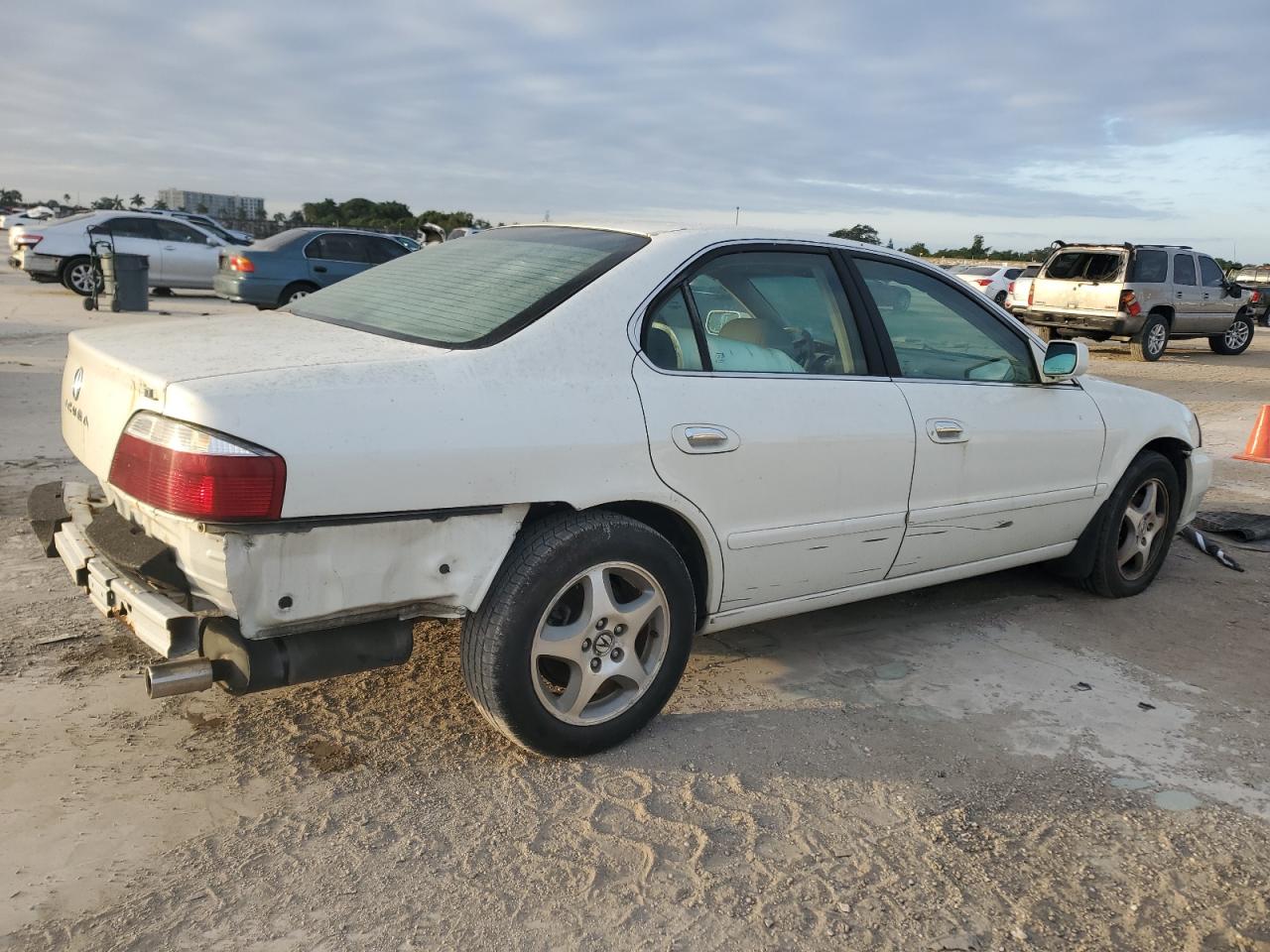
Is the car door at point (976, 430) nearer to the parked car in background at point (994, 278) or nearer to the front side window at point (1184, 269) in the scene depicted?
the front side window at point (1184, 269)

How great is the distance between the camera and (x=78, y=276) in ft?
60.9

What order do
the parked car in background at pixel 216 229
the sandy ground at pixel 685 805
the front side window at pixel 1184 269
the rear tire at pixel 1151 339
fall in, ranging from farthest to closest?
the parked car in background at pixel 216 229, the front side window at pixel 1184 269, the rear tire at pixel 1151 339, the sandy ground at pixel 685 805

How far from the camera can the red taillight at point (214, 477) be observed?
2.49m

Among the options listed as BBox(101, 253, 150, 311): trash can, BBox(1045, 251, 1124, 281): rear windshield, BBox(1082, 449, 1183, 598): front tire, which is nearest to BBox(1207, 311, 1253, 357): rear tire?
BBox(1045, 251, 1124, 281): rear windshield

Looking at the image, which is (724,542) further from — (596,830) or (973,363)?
(973,363)

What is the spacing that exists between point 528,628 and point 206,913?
3.39 ft

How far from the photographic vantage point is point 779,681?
3881 mm

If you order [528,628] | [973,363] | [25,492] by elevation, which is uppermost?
[973,363]

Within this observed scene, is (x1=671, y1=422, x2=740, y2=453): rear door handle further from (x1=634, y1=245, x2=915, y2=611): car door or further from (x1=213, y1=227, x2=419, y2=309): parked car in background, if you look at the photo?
(x1=213, y1=227, x2=419, y2=309): parked car in background

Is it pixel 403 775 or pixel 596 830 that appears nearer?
pixel 596 830

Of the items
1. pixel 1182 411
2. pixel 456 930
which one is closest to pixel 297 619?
pixel 456 930

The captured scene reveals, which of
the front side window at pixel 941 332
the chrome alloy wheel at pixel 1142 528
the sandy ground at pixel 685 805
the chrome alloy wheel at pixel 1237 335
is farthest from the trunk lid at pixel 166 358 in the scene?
the chrome alloy wheel at pixel 1237 335

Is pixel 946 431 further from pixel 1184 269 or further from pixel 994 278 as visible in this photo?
pixel 994 278

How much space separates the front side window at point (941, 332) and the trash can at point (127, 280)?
1476 cm
